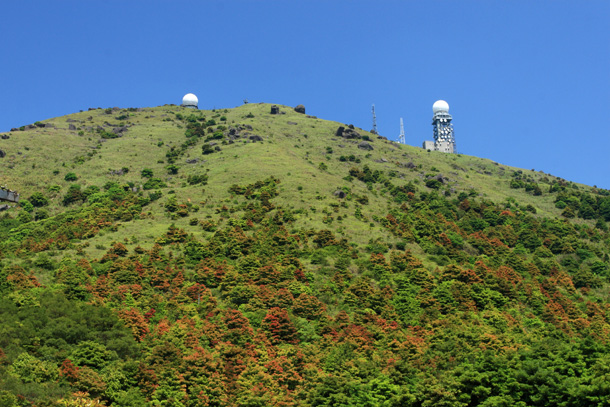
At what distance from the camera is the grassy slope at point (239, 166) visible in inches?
4562

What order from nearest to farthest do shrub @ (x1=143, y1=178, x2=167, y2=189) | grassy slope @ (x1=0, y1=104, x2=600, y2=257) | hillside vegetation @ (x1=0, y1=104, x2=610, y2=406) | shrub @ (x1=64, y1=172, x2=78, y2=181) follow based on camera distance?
hillside vegetation @ (x1=0, y1=104, x2=610, y2=406) → grassy slope @ (x1=0, y1=104, x2=600, y2=257) → shrub @ (x1=143, y1=178, x2=167, y2=189) → shrub @ (x1=64, y1=172, x2=78, y2=181)

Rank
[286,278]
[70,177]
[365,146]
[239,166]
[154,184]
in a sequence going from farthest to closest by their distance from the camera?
[365,146], [239,166], [70,177], [154,184], [286,278]

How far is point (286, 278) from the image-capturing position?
8644 centimetres

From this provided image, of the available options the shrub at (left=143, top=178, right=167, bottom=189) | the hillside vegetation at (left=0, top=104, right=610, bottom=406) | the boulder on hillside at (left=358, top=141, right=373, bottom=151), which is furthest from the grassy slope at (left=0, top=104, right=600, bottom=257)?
the shrub at (left=143, top=178, right=167, bottom=189)

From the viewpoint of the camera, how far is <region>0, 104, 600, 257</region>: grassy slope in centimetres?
11588

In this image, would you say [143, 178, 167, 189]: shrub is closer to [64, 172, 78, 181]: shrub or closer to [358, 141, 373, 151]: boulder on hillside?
[64, 172, 78, 181]: shrub

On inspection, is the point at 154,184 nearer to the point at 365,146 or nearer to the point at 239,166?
the point at 239,166

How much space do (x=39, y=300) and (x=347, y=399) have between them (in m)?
37.9

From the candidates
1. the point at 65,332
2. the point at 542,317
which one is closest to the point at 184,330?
the point at 65,332

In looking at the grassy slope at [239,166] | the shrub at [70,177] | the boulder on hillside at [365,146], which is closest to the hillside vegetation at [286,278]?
the grassy slope at [239,166]

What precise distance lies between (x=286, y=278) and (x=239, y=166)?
2232 inches

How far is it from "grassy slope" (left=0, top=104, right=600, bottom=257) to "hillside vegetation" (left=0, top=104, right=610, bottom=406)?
77 cm

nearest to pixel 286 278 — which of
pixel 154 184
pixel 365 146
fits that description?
pixel 154 184

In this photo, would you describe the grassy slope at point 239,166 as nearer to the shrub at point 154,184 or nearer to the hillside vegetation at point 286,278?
the hillside vegetation at point 286,278
